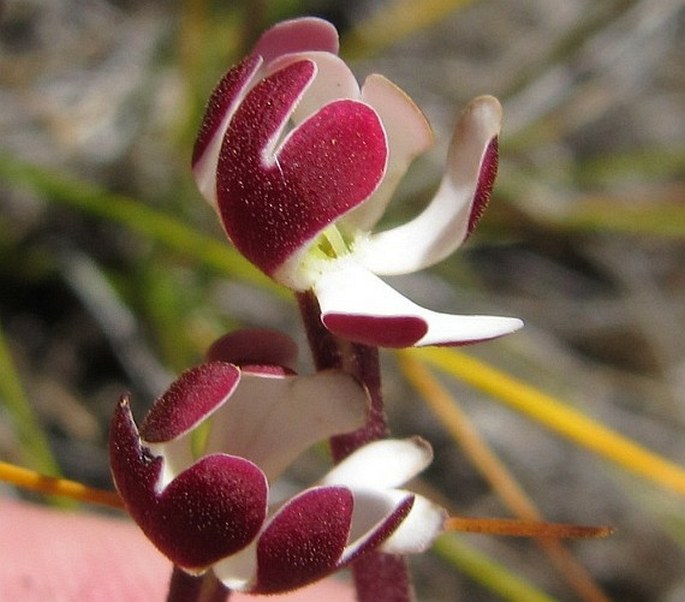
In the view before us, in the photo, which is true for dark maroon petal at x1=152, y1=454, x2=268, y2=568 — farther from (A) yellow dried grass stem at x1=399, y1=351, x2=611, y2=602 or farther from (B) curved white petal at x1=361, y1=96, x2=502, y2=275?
(A) yellow dried grass stem at x1=399, y1=351, x2=611, y2=602

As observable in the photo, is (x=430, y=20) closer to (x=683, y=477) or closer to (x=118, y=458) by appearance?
(x=683, y=477)

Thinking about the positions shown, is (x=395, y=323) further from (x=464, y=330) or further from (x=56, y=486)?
(x=56, y=486)

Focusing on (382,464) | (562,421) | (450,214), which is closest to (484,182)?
(450,214)

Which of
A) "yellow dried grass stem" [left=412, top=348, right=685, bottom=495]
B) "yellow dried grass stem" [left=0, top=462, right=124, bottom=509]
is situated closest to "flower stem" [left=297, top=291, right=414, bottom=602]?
"yellow dried grass stem" [left=0, top=462, right=124, bottom=509]

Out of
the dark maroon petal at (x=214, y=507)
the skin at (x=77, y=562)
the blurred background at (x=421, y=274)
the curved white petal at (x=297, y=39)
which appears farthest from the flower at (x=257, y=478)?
the blurred background at (x=421, y=274)

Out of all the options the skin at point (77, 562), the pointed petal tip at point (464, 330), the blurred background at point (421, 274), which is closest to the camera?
the pointed petal tip at point (464, 330)

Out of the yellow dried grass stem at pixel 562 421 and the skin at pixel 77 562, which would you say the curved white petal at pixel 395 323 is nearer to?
the skin at pixel 77 562

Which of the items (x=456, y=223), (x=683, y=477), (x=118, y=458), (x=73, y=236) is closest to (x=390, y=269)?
(x=456, y=223)
